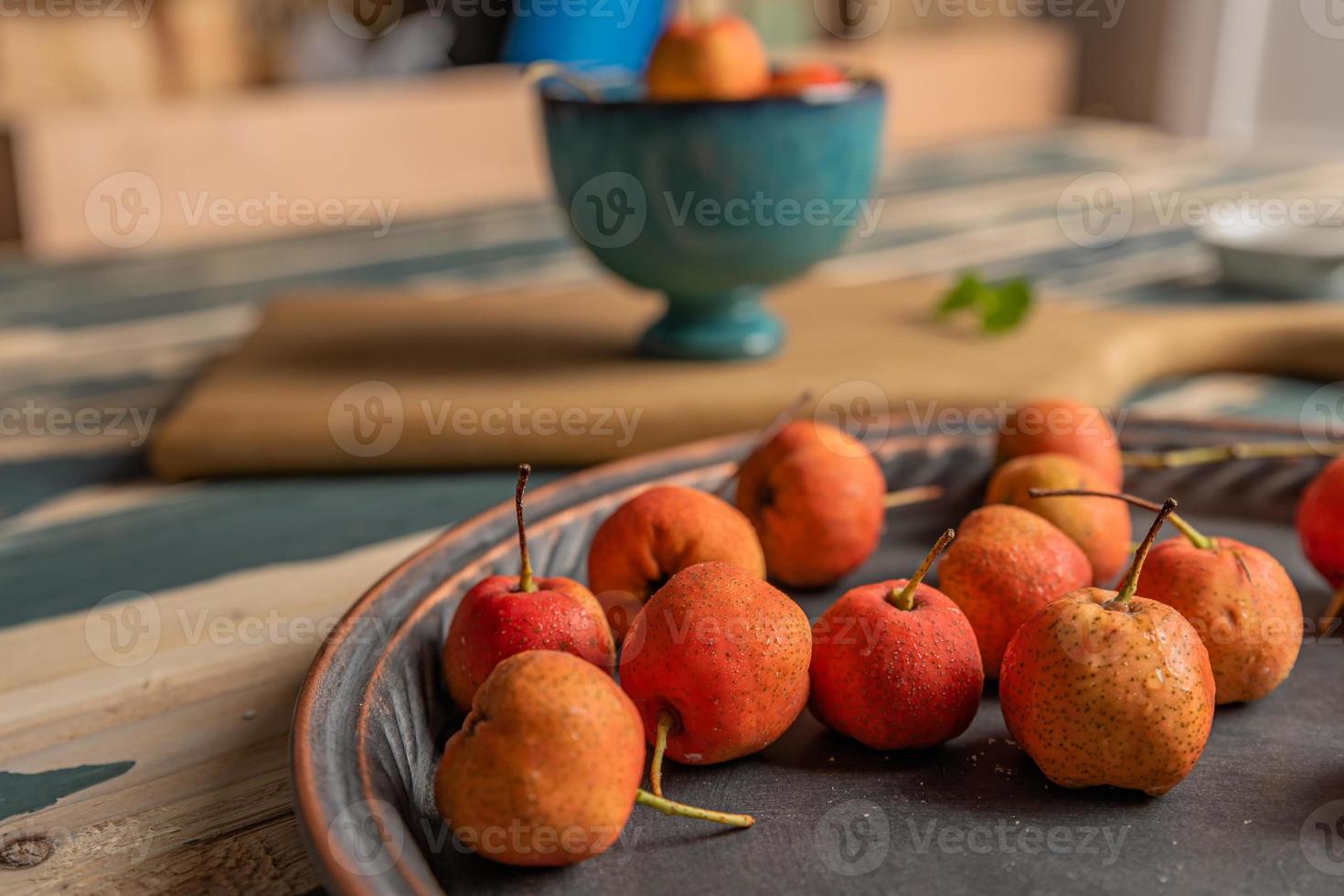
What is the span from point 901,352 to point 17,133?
1123 millimetres

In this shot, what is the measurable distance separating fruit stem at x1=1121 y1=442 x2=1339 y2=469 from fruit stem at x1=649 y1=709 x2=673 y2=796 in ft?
1.17

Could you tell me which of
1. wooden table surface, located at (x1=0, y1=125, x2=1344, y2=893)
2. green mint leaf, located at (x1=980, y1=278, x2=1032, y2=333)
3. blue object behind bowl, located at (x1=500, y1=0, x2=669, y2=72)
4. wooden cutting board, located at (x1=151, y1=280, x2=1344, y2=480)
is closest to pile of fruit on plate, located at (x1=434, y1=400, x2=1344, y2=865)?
wooden table surface, located at (x1=0, y1=125, x2=1344, y2=893)

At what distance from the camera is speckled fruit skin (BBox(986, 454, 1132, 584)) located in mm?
605

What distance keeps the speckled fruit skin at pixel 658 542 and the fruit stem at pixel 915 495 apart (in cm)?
15

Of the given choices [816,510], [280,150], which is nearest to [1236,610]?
[816,510]

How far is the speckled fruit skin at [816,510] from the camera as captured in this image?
0.62 meters

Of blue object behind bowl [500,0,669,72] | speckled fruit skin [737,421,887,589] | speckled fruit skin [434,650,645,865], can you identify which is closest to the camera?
speckled fruit skin [434,650,645,865]

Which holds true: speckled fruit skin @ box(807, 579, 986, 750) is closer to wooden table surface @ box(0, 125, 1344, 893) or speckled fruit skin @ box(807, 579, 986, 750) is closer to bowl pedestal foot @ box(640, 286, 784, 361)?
wooden table surface @ box(0, 125, 1344, 893)

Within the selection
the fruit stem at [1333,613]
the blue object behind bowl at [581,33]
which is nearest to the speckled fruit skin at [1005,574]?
the fruit stem at [1333,613]

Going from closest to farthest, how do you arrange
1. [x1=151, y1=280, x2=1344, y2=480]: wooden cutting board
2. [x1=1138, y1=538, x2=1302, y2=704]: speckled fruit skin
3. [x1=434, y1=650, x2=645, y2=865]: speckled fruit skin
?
[x1=434, y1=650, x2=645, y2=865]: speckled fruit skin
[x1=1138, y1=538, x2=1302, y2=704]: speckled fruit skin
[x1=151, y1=280, x2=1344, y2=480]: wooden cutting board

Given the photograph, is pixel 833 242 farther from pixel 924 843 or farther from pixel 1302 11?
pixel 1302 11

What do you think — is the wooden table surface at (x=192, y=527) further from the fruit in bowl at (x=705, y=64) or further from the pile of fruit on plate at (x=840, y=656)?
the fruit in bowl at (x=705, y=64)

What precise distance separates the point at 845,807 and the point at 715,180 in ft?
1.78

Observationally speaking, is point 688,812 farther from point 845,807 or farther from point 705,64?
point 705,64
